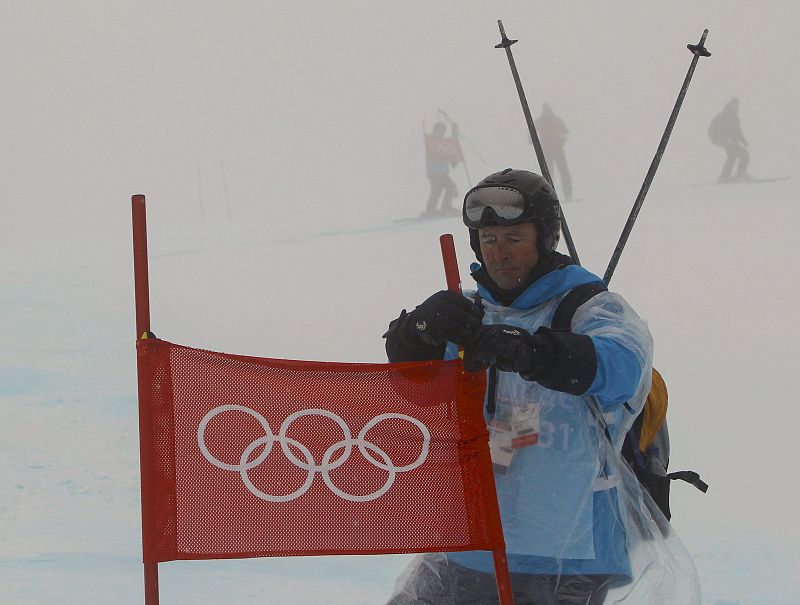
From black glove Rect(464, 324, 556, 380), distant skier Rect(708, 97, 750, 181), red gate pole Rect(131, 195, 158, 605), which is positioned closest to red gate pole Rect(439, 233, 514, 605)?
black glove Rect(464, 324, 556, 380)

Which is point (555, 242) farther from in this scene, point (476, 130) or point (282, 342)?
point (476, 130)

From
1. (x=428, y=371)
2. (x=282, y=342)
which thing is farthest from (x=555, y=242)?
(x=282, y=342)

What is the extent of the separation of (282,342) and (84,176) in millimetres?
20304

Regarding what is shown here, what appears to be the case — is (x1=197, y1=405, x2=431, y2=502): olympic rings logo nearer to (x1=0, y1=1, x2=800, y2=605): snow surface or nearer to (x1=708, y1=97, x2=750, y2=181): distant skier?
(x1=0, y1=1, x2=800, y2=605): snow surface

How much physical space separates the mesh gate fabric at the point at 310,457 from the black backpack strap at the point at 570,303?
19 centimetres

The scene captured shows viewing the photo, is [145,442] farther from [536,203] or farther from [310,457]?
[536,203]

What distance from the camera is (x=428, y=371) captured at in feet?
8.02

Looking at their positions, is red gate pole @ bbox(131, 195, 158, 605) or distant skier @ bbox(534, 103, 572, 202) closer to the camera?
red gate pole @ bbox(131, 195, 158, 605)

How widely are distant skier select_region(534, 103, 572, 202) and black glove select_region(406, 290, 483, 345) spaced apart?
1468cm

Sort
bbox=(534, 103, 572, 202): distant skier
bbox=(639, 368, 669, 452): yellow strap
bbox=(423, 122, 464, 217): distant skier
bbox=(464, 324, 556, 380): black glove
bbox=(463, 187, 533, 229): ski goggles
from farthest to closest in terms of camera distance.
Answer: bbox=(534, 103, 572, 202): distant skier < bbox=(423, 122, 464, 217): distant skier < bbox=(639, 368, 669, 452): yellow strap < bbox=(463, 187, 533, 229): ski goggles < bbox=(464, 324, 556, 380): black glove

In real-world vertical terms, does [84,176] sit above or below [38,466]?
above

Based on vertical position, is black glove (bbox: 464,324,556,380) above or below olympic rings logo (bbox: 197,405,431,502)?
above

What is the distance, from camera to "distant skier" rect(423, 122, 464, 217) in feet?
52.8

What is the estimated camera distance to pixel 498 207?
2428mm
